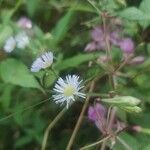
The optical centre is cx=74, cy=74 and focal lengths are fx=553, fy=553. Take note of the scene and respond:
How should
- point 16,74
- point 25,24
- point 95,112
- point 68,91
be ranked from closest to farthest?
point 68,91 < point 95,112 < point 16,74 < point 25,24

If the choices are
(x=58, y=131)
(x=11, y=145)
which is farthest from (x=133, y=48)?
(x=11, y=145)

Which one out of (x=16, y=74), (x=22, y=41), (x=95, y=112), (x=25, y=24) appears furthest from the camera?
(x=25, y=24)

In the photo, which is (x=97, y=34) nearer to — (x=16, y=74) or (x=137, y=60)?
(x=137, y=60)

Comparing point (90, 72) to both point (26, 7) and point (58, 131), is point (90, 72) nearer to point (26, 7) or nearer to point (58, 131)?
point (58, 131)

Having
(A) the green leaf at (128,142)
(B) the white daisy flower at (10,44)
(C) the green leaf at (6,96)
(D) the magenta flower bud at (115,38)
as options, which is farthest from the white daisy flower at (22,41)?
(A) the green leaf at (128,142)

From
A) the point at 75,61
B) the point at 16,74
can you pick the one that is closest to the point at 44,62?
the point at 16,74
